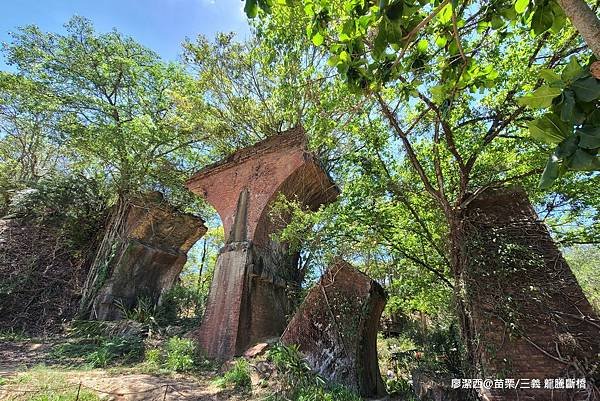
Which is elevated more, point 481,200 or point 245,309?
point 481,200

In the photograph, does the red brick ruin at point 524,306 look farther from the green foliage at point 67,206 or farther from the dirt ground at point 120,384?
the green foliage at point 67,206

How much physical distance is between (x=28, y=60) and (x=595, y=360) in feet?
50.8

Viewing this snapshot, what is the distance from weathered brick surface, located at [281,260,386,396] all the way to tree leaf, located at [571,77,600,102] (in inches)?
209

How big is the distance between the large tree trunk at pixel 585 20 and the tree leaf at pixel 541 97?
19 centimetres

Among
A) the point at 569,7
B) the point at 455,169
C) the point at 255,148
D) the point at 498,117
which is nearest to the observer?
the point at 569,7

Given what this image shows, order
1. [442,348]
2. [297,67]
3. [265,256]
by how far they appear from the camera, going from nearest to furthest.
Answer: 1. [442,348]
2. [297,67]
3. [265,256]

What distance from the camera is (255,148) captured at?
9688 mm

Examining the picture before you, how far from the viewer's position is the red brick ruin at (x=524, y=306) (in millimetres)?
4664

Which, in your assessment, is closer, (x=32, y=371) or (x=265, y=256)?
(x=32, y=371)

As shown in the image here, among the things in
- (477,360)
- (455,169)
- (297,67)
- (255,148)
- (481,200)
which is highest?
(297,67)

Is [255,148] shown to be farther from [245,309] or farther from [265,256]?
[245,309]

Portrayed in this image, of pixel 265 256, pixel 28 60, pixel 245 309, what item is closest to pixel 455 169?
pixel 265 256

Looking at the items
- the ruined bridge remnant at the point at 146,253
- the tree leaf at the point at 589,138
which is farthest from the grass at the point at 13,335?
the tree leaf at the point at 589,138

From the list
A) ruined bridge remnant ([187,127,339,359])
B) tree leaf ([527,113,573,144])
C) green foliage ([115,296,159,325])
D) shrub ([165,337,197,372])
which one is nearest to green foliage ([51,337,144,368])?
shrub ([165,337,197,372])
